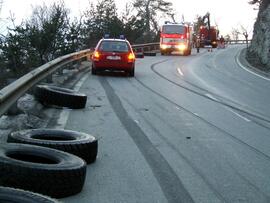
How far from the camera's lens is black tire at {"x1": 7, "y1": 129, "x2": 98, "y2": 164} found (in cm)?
770

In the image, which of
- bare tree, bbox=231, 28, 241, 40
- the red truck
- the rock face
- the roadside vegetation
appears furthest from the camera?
bare tree, bbox=231, 28, 241, 40

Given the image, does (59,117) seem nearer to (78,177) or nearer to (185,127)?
(185,127)

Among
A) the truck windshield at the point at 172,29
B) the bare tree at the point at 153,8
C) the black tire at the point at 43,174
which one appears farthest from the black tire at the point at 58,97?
the bare tree at the point at 153,8

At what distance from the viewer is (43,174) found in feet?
20.2

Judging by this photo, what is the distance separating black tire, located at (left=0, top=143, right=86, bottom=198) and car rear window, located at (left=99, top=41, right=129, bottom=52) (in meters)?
18.0

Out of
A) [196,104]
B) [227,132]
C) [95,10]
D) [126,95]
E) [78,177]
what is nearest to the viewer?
[78,177]

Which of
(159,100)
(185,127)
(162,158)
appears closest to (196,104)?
(159,100)

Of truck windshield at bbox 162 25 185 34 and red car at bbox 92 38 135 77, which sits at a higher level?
red car at bbox 92 38 135 77

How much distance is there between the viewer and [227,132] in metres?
11.2

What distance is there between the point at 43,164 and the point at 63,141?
1534 millimetres

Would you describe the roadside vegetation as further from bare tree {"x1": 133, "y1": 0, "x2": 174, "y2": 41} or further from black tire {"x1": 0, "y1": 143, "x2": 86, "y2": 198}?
bare tree {"x1": 133, "y1": 0, "x2": 174, "y2": 41}

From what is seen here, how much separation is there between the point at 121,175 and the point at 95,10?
4271cm

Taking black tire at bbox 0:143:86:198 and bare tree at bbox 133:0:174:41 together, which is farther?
bare tree at bbox 133:0:174:41

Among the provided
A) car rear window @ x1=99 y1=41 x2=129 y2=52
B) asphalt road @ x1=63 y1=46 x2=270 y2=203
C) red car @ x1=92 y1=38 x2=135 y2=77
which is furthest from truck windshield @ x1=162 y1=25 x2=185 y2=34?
asphalt road @ x1=63 y1=46 x2=270 y2=203
